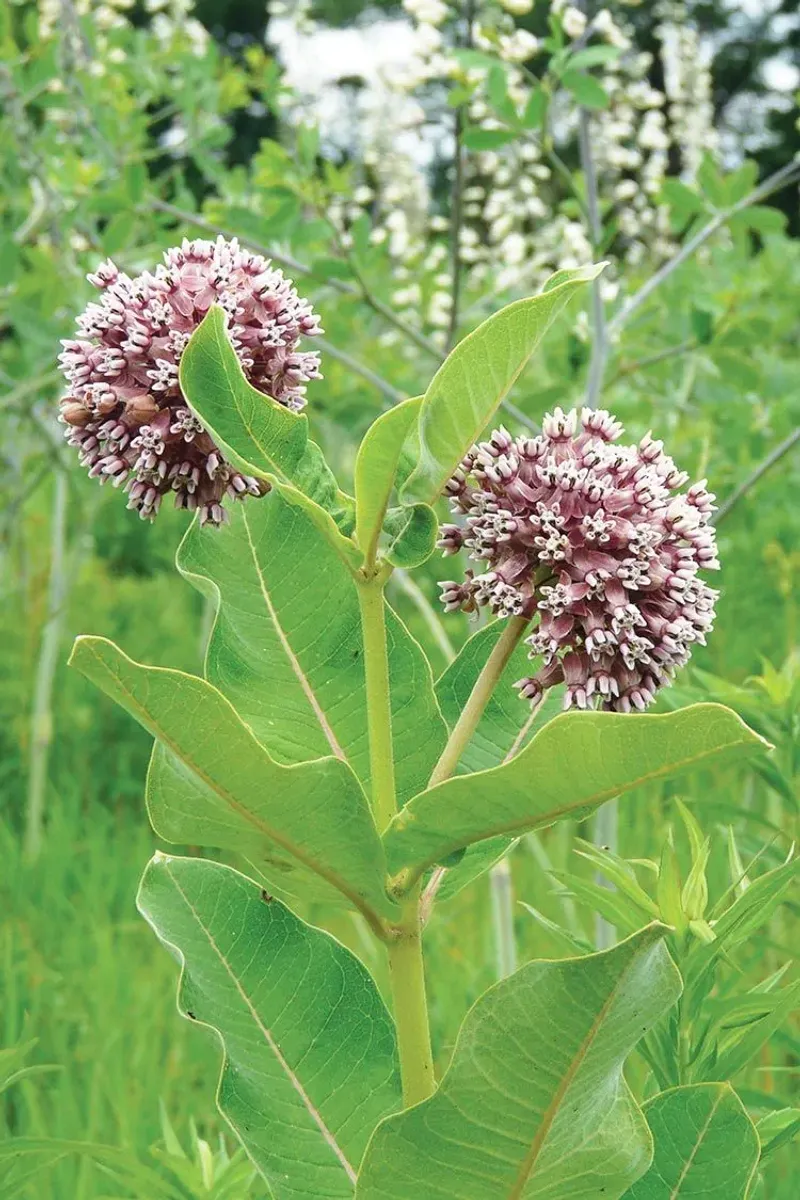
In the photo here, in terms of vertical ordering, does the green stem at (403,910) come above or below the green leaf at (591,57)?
below

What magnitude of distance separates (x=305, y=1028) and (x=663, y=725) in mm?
406

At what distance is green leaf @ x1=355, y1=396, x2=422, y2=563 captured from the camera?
764 millimetres

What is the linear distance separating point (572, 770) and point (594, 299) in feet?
4.23

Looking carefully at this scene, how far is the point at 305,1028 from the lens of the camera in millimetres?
931

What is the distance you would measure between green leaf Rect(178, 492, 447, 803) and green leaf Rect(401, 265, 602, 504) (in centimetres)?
17

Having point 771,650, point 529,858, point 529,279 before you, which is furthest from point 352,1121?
point 529,279

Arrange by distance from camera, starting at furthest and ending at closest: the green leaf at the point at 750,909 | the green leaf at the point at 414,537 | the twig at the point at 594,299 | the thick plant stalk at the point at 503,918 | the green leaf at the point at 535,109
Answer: the green leaf at the point at 535,109
the twig at the point at 594,299
the thick plant stalk at the point at 503,918
the green leaf at the point at 750,909
the green leaf at the point at 414,537

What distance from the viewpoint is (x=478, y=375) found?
2.44ft

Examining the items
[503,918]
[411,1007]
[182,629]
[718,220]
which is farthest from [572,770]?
[182,629]

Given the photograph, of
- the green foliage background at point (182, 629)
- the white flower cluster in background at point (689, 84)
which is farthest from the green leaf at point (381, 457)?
the white flower cluster in background at point (689, 84)

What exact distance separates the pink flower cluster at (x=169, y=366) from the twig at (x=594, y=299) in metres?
0.99

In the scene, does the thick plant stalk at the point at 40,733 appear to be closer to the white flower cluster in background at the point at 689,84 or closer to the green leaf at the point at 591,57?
the green leaf at the point at 591,57

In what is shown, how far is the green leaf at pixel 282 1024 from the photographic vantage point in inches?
36.0

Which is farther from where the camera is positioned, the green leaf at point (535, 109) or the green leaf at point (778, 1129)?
the green leaf at point (535, 109)
